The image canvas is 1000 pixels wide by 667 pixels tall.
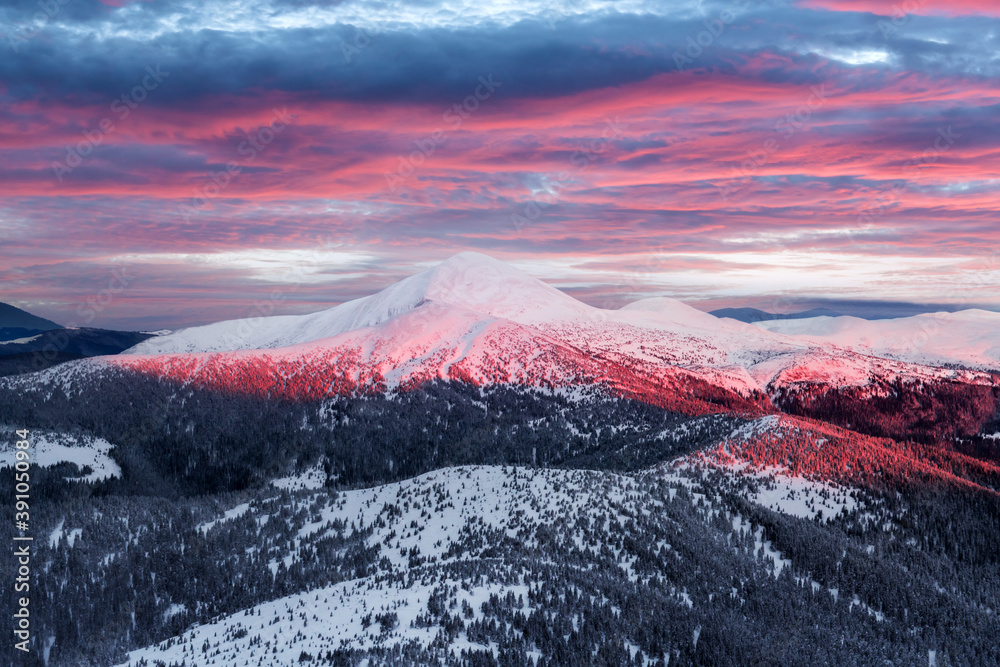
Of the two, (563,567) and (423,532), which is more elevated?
(563,567)

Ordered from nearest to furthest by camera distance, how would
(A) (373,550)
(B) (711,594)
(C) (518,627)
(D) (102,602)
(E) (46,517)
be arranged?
(C) (518,627)
(B) (711,594)
(A) (373,550)
(D) (102,602)
(E) (46,517)

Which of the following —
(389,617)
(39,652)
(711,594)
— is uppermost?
(389,617)

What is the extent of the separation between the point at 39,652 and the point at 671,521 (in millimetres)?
89942

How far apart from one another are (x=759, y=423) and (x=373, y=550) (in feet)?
294

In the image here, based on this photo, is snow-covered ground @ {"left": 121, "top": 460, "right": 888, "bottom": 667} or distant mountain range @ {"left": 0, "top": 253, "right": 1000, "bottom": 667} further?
snow-covered ground @ {"left": 121, "top": 460, "right": 888, "bottom": 667}

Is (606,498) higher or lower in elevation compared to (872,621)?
→ higher

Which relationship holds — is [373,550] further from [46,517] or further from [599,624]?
[46,517]

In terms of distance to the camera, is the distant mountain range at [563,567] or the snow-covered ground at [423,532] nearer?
the distant mountain range at [563,567]

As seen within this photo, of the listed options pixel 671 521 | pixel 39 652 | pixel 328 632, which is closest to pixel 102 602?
pixel 39 652

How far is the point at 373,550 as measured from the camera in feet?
318

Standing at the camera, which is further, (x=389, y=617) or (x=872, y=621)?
(x=872, y=621)

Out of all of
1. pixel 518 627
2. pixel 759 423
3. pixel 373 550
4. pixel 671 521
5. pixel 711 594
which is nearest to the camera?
pixel 518 627

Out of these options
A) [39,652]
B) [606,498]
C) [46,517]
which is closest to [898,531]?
[606,498]

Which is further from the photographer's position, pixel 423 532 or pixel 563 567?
pixel 423 532
